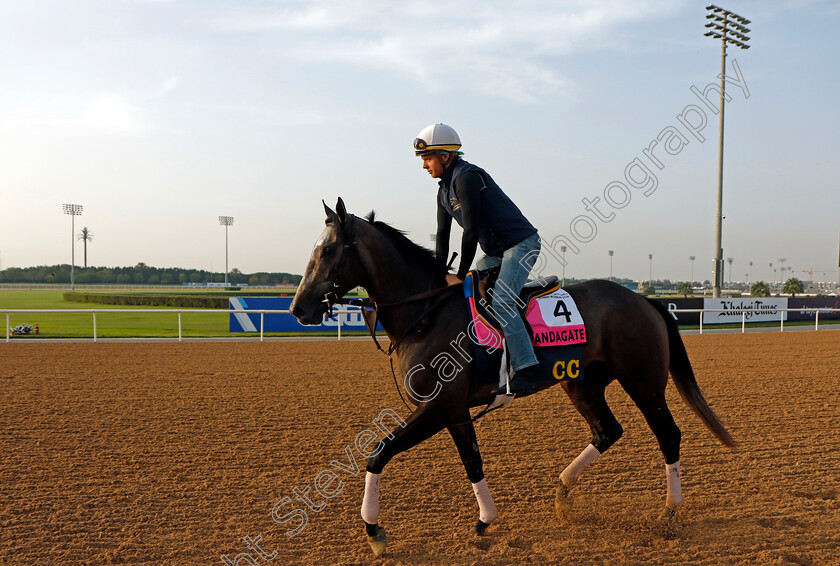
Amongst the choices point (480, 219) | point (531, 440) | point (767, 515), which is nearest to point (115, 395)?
point (531, 440)

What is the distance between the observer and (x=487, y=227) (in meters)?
3.71

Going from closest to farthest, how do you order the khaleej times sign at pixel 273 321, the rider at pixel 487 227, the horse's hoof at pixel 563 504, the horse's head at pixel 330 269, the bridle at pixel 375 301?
1. the horse's head at pixel 330 269
2. the bridle at pixel 375 301
3. the rider at pixel 487 227
4. the horse's hoof at pixel 563 504
5. the khaleej times sign at pixel 273 321

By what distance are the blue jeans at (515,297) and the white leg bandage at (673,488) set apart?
1.35m

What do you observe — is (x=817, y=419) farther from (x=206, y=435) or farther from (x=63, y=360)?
(x=63, y=360)

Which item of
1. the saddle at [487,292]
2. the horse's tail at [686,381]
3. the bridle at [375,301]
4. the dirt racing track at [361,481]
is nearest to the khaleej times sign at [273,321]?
the dirt racing track at [361,481]

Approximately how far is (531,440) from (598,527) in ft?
6.85

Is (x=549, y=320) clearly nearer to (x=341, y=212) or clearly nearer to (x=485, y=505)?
(x=485, y=505)

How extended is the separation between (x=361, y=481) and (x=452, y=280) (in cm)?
200

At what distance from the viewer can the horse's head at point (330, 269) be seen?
3.25 meters

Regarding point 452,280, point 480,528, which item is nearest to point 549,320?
point 452,280

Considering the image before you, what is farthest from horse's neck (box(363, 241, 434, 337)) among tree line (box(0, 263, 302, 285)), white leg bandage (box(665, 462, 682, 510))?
tree line (box(0, 263, 302, 285))

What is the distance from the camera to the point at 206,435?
5938 mm

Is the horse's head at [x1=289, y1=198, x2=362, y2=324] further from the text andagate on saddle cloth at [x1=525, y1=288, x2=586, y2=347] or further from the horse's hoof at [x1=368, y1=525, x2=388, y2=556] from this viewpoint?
the horse's hoof at [x1=368, y1=525, x2=388, y2=556]

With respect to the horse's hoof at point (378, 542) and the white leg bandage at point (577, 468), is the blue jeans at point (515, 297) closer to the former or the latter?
the white leg bandage at point (577, 468)
